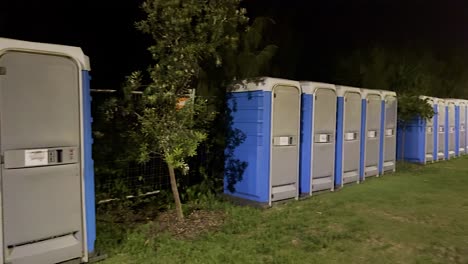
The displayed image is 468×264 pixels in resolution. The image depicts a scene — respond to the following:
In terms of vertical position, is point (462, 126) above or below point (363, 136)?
above

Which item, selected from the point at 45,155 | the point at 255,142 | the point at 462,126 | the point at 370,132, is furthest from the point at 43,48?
the point at 462,126

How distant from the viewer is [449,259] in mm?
3879

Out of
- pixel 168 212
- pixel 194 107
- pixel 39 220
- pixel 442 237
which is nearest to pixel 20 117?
pixel 39 220

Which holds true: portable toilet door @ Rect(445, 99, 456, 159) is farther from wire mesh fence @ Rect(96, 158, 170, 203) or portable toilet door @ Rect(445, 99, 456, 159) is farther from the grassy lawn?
wire mesh fence @ Rect(96, 158, 170, 203)

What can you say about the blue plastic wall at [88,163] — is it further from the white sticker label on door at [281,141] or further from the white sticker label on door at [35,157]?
the white sticker label on door at [281,141]

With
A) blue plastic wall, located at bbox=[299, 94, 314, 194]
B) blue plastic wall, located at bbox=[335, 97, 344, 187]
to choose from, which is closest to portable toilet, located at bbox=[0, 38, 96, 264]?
blue plastic wall, located at bbox=[299, 94, 314, 194]

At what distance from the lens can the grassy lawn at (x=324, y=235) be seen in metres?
3.88

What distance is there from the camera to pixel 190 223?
15.9ft

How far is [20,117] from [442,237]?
438 cm

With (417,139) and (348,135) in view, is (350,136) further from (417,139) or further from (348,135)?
(417,139)

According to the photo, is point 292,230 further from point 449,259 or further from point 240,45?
point 240,45

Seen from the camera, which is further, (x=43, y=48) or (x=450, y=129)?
(x=450, y=129)

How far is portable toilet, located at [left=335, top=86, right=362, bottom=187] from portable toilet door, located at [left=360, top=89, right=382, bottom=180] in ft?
0.79

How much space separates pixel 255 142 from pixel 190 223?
147cm
